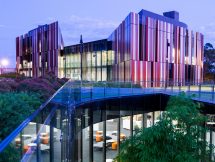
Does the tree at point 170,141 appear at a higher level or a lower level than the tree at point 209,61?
lower

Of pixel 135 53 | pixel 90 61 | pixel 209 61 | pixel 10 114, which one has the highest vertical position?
pixel 209 61

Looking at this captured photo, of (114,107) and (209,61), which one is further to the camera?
(209,61)

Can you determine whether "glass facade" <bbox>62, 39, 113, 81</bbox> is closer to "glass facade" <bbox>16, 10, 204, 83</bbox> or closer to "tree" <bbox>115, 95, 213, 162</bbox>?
"glass facade" <bbox>16, 10, 204, 83</bbox>

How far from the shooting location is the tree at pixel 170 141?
9969mm

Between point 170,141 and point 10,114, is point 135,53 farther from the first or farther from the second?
point 10,114

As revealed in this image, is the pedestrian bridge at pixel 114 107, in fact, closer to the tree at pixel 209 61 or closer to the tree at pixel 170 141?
the tree at pixel 170 141

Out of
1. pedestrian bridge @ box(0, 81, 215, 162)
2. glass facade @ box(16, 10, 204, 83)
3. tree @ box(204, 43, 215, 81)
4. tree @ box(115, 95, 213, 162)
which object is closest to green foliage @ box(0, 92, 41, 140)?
tree @ box(115, 95, 213, 162)

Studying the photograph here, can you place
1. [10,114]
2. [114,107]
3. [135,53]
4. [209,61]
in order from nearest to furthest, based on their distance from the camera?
[10,114], [114,107], [135,53], [209,61]

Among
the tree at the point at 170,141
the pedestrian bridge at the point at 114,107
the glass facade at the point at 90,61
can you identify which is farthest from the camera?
the glass facade at the point at 90,61

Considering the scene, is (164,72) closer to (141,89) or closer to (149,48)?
(149,48)

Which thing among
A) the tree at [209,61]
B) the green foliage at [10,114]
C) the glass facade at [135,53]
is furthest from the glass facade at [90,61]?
the green foliage at [10,114]

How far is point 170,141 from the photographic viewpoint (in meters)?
10.1

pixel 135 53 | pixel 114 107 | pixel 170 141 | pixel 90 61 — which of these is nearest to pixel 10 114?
pixel 170 141

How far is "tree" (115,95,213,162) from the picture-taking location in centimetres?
997
